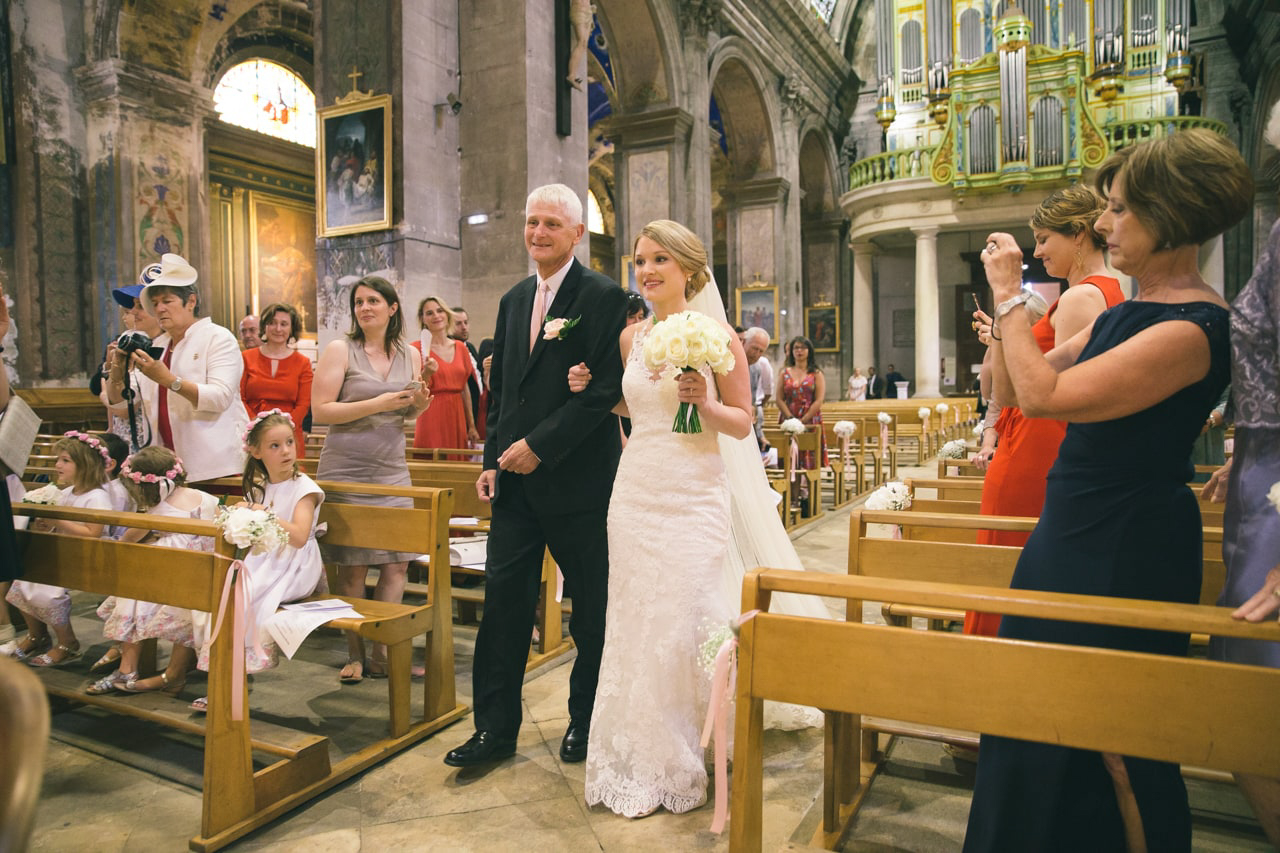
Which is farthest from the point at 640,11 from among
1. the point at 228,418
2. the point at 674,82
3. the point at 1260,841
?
the point at 1260,841

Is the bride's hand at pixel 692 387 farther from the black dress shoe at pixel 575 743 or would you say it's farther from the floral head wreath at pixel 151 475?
the floral head wreath at pixel 151 475

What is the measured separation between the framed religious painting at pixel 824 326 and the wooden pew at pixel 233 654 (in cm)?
2129

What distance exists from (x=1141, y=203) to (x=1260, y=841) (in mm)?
1907

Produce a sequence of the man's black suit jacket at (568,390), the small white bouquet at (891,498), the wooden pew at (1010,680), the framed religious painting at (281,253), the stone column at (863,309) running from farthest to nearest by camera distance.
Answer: the stone column at (863,309), the framed religious painting at (281,253), the small white bouquet at (891,498), the man's black suit jacket at (568,390), the wooden pew at (1010,680)

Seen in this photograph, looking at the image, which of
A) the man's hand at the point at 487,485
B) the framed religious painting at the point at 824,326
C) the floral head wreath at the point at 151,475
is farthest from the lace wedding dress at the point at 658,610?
the framed religious painting at the point at 824,326

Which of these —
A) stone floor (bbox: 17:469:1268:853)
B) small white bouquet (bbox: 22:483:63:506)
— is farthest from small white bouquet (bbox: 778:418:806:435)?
small white bouquet (bbox: 22:483:63:506)

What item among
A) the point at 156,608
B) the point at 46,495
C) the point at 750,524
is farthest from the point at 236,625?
the point at 46,495

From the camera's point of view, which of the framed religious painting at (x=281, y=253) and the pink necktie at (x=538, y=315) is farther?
the framed religious painting at (x=281, y=253)

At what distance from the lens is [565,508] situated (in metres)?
2.72

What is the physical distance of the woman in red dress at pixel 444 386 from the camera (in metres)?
5.40

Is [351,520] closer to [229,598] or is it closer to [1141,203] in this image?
[229,598]

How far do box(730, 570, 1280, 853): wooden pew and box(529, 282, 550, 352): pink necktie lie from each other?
4.60 ft

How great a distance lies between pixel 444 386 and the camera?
5.52 metres

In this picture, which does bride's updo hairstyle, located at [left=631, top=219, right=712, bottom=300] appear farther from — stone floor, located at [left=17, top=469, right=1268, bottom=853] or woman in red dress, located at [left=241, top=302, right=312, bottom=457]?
woman in red dress, located at [left=241, top=302, right=312, bottom=457]
